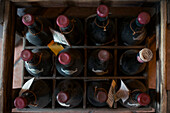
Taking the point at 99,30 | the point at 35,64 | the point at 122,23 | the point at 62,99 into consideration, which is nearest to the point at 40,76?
the point at 35,64

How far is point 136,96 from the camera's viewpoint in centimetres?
65

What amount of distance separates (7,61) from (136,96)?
60 centimetres

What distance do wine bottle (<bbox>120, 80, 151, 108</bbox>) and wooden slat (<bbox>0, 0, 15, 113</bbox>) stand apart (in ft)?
1.87

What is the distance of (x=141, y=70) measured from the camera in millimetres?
813

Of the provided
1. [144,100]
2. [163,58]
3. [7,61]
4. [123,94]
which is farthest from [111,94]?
[7,61]

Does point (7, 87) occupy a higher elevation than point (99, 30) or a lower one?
lower

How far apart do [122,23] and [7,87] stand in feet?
2.18

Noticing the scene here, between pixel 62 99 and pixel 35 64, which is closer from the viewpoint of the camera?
pixel 62 99

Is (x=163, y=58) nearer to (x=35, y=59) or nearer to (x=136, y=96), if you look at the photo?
(x=136, y=96)

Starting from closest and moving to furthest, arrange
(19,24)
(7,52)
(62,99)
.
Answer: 1. (62,99)
2. (7,52)
3. (19,24)

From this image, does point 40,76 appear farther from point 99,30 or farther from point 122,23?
point 122,23

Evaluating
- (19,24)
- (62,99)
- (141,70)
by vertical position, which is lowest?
(62,99)

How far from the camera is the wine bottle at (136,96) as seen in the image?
59 cm

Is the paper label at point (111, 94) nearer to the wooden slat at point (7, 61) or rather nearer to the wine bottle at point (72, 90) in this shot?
the wine bottle at point (72, 90)
